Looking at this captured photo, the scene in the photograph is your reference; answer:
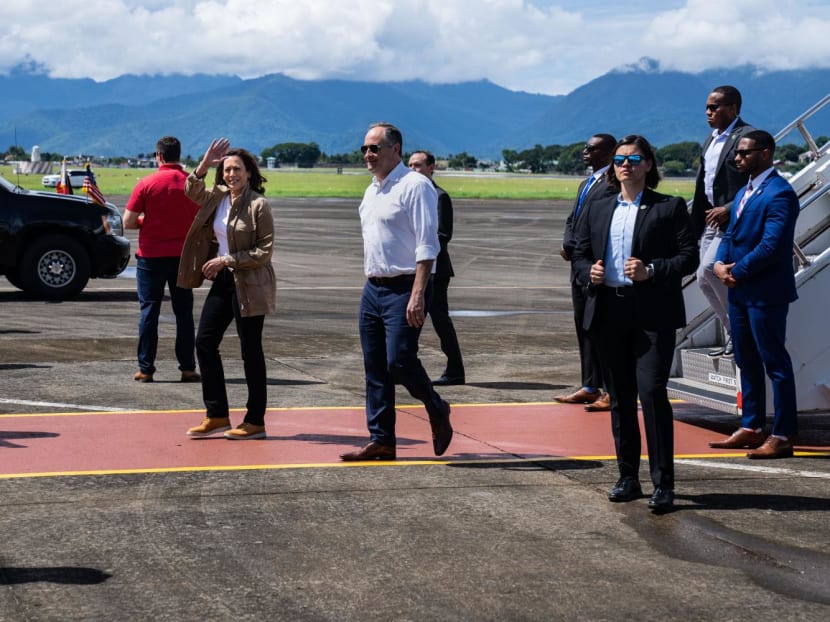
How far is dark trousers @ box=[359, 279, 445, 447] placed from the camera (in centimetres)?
757

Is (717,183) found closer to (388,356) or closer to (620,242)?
(620,242)

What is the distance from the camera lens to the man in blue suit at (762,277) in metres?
7.88

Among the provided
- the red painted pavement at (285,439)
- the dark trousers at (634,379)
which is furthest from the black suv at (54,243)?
the dark trousers at (634,379)

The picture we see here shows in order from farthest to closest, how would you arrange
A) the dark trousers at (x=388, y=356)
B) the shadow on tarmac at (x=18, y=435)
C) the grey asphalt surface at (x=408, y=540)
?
the shadow on tarmac at (x=18, y=435) → the dark trousers at (x=388, y=356) → the grey asphalt surface at (x=408, y=540)

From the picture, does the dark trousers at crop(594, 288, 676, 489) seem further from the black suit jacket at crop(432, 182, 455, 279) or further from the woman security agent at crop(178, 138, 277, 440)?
the black suit jacket at crop(432, 182, 455, 279)

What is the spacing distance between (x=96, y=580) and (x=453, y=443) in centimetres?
358

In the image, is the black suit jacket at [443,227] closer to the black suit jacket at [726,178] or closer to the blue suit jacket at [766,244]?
the black suit jacket at [726,178]

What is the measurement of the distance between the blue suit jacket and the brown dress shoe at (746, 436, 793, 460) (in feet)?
2.80

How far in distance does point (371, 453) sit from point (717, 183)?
2913mm

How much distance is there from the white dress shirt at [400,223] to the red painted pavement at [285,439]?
1.22 m

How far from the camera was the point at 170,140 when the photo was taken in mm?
10945

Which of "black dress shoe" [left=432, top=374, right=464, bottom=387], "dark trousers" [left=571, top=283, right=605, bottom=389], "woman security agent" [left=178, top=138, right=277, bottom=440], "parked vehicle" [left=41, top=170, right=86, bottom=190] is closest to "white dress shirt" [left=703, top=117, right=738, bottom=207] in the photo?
"dark trousers" [left=571, top=283, right=605, bottom=389]

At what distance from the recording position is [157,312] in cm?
1120

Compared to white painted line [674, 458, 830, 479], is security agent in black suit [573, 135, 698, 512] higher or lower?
higher
